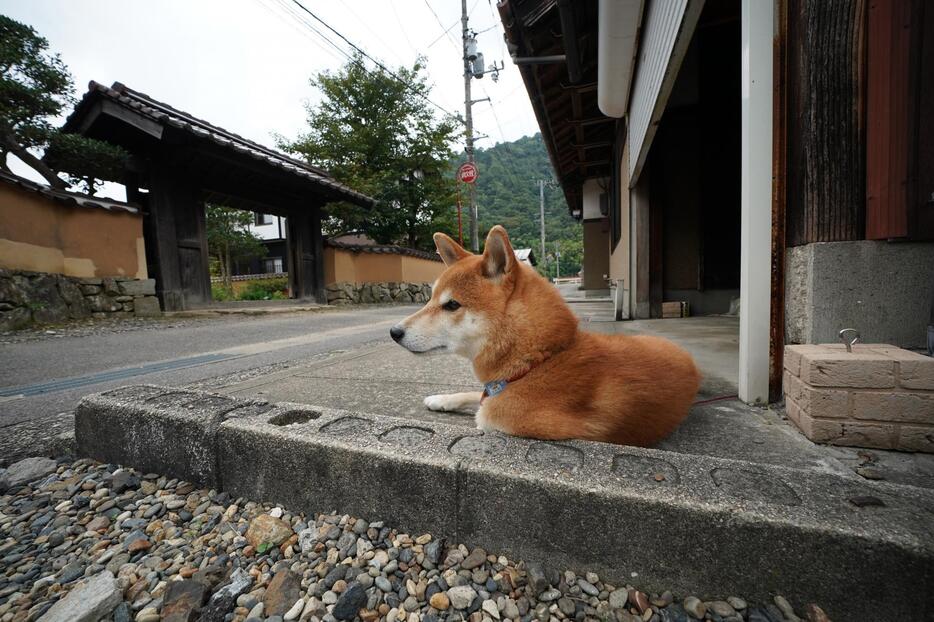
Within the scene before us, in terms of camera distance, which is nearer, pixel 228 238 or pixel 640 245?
pixel 640 245

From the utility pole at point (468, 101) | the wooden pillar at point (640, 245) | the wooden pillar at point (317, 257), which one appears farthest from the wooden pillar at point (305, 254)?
the wooden pillar at point (640, 245)

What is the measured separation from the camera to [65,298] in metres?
6.18

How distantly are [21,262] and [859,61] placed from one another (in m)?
9.45

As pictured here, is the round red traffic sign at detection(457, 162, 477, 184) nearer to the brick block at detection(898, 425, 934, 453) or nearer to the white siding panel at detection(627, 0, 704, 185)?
the white siding panel at detection(627, 0, 704, 185)

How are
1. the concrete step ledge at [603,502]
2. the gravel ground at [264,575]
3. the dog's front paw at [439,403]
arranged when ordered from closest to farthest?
the concrete step ledge at [603,502]
the gravel ground at [264,575]
the dog's front paw at [439,403]

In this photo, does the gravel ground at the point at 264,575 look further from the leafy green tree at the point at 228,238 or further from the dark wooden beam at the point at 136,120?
the leafy green tree at the point at 228,238

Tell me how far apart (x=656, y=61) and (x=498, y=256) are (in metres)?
2.96

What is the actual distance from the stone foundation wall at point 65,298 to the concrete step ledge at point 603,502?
22.0ft

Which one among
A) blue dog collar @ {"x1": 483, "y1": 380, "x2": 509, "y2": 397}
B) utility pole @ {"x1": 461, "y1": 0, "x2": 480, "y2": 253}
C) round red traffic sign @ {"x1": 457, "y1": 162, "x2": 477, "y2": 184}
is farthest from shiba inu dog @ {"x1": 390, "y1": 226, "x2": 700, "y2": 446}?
utility pole @ {"x1": 461, "y1": 0, "x2": 480, "y2": 253}

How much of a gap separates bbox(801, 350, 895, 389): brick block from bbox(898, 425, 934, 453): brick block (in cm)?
17

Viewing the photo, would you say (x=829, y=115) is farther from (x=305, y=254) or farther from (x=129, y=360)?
(x=305, y=254)

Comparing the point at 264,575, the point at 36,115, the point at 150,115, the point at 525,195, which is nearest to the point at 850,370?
the point at 264,575

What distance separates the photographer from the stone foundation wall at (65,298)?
17.8 feet

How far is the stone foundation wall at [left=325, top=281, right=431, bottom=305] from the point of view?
12211 millimetres
